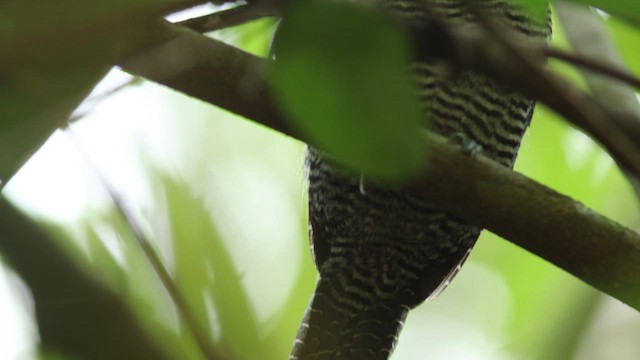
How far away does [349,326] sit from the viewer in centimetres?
245

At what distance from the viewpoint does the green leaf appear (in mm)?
453

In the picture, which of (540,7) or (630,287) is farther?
(630,287)

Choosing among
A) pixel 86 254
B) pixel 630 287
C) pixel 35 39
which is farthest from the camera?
pixel 630 287

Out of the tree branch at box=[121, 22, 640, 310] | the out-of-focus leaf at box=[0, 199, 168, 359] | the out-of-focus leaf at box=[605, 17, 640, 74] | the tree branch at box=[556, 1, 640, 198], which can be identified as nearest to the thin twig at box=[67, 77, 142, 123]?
the tree branch at box=[121, 22, 640, 310]

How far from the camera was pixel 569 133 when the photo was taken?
2559 millimetres

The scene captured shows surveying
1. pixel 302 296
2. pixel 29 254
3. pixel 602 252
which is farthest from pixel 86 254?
pixel 302 296

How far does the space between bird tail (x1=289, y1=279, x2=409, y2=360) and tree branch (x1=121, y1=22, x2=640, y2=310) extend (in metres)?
Result: 1.24

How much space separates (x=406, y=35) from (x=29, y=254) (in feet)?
0.87

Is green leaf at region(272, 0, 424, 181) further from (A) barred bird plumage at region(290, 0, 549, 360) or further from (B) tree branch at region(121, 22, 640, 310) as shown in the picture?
(A) barred bird plumage at region(290, 0, 549, 360)

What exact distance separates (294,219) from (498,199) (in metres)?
1.87

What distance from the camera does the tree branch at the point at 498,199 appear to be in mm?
942

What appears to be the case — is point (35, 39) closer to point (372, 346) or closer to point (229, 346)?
point (229, 346)

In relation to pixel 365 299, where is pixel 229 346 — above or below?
above

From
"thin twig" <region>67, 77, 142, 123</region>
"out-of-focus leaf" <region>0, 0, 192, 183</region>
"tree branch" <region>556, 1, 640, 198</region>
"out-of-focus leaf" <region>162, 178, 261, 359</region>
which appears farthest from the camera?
"tree branch" <region>556, 1, 640, 198</region>
